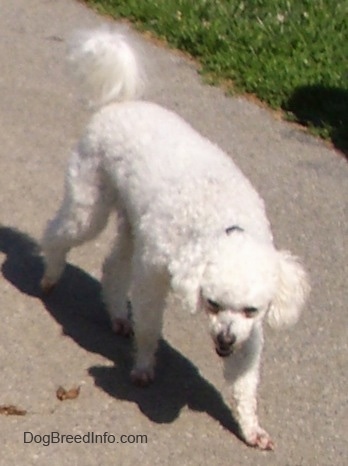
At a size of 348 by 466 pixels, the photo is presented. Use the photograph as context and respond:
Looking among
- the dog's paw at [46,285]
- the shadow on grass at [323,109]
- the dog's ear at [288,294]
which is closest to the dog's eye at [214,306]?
the dog's ear at [288,294]

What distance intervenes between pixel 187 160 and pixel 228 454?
1336mm

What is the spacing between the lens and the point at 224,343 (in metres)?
4.60

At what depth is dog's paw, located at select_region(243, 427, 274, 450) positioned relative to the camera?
507 centimetres

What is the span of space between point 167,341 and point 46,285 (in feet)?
2.50

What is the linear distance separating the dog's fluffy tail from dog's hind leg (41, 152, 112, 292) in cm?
39

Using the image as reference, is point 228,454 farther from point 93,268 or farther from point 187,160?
point 93,268

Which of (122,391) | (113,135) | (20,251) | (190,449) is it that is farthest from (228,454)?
(20,251)

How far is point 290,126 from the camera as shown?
8625 mm

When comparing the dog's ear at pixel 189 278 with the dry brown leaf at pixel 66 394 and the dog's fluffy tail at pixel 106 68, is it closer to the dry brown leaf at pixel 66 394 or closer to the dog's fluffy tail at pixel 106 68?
the dry brown leaf at pixel 66 394

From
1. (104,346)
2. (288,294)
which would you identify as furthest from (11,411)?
(288,294)

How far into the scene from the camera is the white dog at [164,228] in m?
4.60

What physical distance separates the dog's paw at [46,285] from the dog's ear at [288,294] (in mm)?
1663

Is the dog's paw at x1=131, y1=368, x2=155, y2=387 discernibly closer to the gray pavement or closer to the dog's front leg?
the gray pavement

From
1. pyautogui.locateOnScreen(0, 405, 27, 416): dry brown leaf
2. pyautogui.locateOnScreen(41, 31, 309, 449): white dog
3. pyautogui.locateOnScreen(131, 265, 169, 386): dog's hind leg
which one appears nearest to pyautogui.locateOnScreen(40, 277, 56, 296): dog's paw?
pyautogui.locateOnScreen(41, 31, 309, 449): white dog
